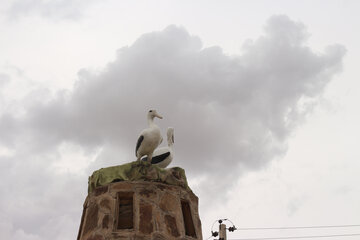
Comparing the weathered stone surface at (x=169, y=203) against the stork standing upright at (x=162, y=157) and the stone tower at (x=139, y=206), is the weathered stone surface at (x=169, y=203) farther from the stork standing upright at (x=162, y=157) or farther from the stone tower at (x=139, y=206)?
the stork standing upright at (x=162, y=157)

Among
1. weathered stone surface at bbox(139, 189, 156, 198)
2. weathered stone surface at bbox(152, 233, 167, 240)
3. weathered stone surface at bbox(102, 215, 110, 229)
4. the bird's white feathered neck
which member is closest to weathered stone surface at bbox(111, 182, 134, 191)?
weathered stone surface at bbox(139, 189, 156, 198)

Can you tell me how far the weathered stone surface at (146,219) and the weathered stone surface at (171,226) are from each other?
336 mm

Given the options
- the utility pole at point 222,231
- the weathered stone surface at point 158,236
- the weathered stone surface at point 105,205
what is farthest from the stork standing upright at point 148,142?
the utility pole at point 222,231

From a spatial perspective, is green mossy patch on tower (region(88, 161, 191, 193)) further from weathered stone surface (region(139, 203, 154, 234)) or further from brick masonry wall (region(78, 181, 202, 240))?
weathered stone surface (region(139, 203, 154, 234))

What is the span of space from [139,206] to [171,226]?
711 millimetres

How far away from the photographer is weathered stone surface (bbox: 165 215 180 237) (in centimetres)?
938

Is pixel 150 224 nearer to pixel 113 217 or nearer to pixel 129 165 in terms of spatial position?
pixel 113 217

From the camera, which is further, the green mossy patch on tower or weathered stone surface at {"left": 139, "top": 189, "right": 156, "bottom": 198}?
the green mossy patch on tower

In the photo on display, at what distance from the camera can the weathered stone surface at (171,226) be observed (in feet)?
30.8

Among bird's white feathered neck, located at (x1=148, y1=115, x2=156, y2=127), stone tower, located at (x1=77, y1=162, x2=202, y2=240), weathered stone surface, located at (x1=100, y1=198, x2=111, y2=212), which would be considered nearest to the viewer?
stone tower, located at (x1=77, y1=162, x2=202, y2=240)

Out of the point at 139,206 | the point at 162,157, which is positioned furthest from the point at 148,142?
the point at 139,206

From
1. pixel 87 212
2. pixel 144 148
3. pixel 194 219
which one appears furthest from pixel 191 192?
pixel 87 212

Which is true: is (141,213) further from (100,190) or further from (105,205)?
(100,190)

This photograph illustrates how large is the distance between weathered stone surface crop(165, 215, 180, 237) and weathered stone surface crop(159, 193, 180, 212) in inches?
6.7
